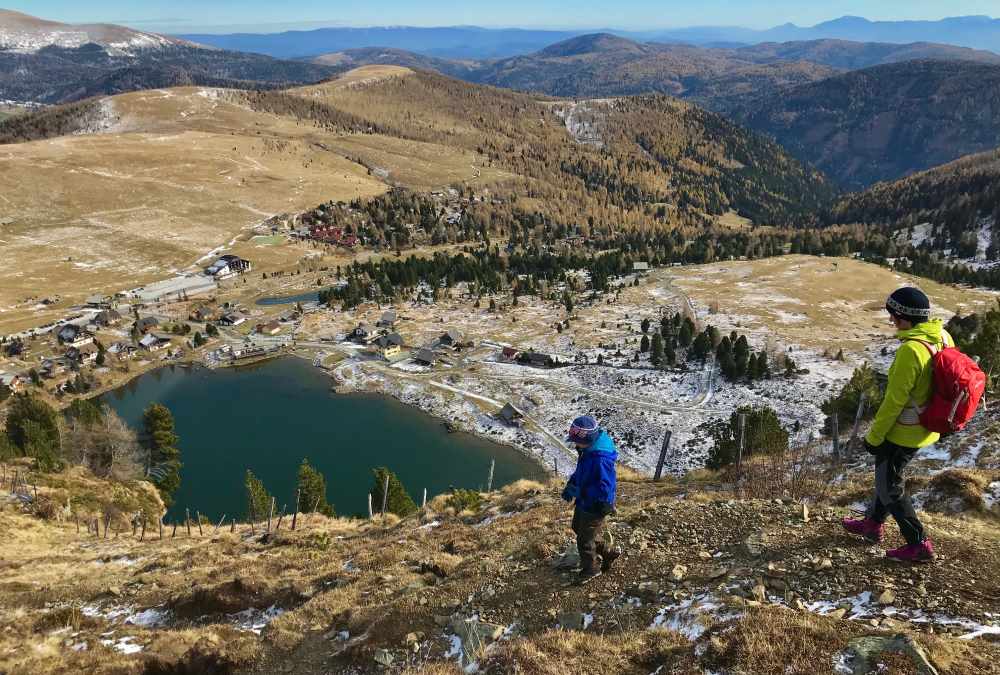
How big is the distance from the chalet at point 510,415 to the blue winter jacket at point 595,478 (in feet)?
199

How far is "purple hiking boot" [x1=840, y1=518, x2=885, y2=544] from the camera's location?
1084cm

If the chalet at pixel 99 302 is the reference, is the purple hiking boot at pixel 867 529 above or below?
above

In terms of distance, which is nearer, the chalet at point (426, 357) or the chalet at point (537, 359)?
the chalet at point (537, 359)

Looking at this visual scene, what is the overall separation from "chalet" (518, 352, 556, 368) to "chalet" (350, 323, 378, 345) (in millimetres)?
29250

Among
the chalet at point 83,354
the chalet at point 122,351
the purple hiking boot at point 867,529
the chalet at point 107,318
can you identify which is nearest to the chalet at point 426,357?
the chalet at point 122,351

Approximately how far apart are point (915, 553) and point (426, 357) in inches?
3200

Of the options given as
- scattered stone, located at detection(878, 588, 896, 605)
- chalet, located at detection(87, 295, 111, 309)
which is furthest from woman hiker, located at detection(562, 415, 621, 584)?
chalet, located at detection(87, 295, 111, 309)

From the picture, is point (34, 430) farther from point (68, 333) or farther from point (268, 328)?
point (268, 328)

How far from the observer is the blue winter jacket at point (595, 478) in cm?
1125

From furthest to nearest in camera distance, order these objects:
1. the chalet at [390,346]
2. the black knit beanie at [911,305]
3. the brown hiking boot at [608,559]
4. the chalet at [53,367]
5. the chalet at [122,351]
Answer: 1. the chalet at [122,351]
2. the chalet at [390,346]
3. the chalet at [53,367]
4. the brown hiking boot at [608,559]
5. the black knit beanie at [911,305]

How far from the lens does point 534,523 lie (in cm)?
1828

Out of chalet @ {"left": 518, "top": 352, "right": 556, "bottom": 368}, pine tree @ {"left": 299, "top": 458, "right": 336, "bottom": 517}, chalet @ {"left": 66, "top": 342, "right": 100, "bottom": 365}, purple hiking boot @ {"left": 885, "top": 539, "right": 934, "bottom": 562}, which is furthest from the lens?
chalet @ {"left": 66, "top": 342, "right": 100, "bottom": 365}

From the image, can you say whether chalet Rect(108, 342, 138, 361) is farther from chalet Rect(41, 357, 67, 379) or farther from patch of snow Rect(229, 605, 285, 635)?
patch of snow Rect(229, 605, 285, 635)

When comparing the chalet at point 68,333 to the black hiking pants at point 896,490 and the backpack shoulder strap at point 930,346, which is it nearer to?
the black hiking pants at point 896,490
